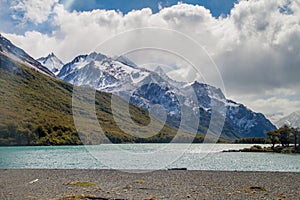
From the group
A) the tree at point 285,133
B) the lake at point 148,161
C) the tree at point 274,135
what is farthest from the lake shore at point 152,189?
the tree at point 274,135

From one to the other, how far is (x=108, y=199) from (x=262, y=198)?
958cm

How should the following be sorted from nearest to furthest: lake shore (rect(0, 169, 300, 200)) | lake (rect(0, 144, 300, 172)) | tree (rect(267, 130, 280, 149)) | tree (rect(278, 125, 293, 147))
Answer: lake shore (rect(0, 169, 300, 200)) → lake (rect(0, 144, 300, 172)) → tree (rect(278, 125, 293, 147)) → tree (rect(267, 130, 280, 149))

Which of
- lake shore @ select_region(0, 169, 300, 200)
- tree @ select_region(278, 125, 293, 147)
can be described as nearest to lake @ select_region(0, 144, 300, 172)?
lake shore @ select_region(0, 169, 300, 200)

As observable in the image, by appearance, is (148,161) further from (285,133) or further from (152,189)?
(285,133)

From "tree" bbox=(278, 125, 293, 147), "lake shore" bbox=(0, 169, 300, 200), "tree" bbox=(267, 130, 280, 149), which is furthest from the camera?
"tree" bbox=(267, 130, 280, 149)

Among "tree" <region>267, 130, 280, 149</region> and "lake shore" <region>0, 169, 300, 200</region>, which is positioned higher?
"tree" <region>267, 130, 280, 149</region>

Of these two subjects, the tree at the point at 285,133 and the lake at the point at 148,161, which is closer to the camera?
the lake at the point at 148,161

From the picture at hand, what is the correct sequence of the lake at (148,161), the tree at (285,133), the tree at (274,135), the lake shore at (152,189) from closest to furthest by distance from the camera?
the lake shore at (152,189)
the lake at (148,161)
the tree at (285,133)
the tree at (274,135)

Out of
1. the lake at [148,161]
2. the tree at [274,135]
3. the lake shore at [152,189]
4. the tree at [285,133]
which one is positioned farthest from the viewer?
the tree at [274,135]

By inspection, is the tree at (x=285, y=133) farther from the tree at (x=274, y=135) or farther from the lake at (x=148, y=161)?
the lake at (x=148, y=161)

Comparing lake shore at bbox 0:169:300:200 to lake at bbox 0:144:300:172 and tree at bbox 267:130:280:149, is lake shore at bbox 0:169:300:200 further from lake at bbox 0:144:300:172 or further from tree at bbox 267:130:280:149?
tree at bbox 267:130:280:149

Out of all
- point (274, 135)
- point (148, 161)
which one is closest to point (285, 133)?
point (274, 135)

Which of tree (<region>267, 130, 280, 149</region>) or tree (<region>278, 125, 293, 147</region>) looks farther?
tree (<region>267, 130, 280, 149</region>)

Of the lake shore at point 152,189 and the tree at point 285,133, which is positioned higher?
the tree at point 285,133
